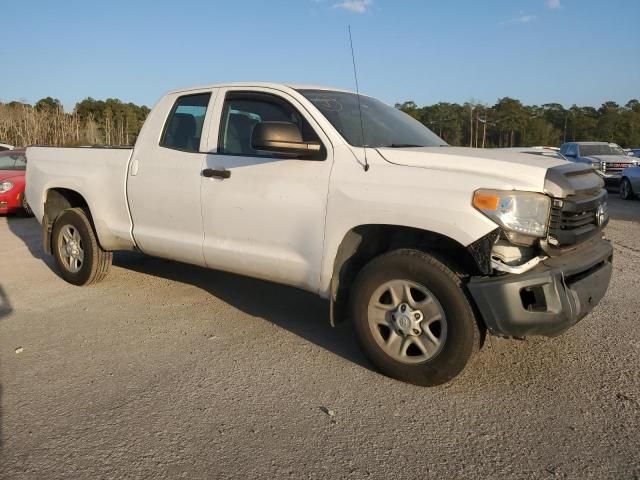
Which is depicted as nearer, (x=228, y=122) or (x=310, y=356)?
(x=310, y=356)

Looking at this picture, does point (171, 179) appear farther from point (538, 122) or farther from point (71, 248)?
point (538, 122)

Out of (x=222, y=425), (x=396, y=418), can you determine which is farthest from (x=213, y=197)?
(x=396, y=418)

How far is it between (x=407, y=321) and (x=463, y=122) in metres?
54.9

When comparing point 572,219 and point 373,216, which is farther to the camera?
point 373,216

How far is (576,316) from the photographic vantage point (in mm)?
3248

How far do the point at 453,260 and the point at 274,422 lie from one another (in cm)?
141

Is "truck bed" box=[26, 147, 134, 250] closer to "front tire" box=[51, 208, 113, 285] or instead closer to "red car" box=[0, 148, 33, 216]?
"front tire" box=[51, 208, 113, 285]

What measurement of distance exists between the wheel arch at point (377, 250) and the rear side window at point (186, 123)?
168 centimetres

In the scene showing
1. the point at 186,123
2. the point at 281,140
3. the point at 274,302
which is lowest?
the point at 274,302

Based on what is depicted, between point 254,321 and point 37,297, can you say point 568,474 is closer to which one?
point 254,321

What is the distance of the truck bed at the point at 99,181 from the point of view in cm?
516

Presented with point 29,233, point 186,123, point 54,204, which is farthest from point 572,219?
point 29,233

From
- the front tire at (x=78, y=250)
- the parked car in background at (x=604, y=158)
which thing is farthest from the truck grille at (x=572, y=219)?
the parked car in background at (x=604, y=158)

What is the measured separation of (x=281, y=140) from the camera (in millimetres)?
3688
